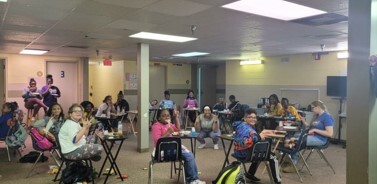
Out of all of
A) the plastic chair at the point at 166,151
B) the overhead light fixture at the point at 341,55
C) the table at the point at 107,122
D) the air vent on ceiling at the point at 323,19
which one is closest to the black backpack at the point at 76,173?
the plastic chair at the point at 166,151

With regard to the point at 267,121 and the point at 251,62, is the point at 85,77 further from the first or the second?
the point at 267,121

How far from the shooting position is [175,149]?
12.0 ft

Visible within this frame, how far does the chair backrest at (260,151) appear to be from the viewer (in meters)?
3.62

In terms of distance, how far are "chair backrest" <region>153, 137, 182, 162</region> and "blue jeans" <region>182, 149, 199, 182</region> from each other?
15 cm

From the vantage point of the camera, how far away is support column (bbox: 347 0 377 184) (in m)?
2.24

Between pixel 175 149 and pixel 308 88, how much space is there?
18.2 feet

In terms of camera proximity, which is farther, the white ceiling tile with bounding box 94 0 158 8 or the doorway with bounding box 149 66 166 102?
the doorway with bounding box 149 66 166 102

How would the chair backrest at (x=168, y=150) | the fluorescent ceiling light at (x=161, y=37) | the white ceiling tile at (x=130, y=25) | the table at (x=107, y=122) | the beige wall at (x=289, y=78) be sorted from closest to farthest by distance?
the chair backrest at (x=168, y=150), the white ceiling tile at (x=130, y=25), the fluorescent ceiling light at (x=161, y=37), the table at (x=107, y=122), the beige wall at (x=289, y=78)

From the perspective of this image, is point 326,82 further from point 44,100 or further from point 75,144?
point 44,100

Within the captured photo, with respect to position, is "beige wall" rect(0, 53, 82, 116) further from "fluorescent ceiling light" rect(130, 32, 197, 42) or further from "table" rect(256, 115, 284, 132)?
"table" rect(256, 115, 284, 132)

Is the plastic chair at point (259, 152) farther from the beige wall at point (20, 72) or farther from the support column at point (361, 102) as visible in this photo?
the beige wall at point (20, 72)

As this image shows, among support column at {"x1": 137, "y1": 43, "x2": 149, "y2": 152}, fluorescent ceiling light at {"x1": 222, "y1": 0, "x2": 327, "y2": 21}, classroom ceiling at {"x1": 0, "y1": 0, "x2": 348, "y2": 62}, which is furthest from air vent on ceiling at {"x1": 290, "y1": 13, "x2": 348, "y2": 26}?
support column at {"x1": 137, "y1": 43, "x2": 149, "y2": 152}

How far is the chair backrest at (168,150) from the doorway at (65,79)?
23.8ft

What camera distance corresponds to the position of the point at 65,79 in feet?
32.2
